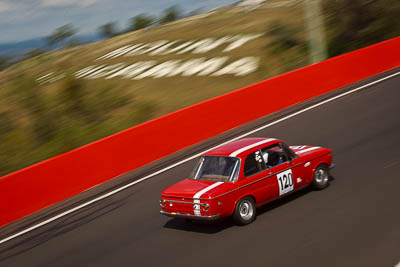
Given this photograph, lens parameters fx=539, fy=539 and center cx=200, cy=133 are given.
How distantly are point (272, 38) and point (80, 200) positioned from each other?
25158 mm

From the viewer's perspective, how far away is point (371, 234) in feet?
26.9

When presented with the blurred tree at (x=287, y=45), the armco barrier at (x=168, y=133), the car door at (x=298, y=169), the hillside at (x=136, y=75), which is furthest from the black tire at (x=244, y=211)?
the blurred tree at (x=287, y=45)

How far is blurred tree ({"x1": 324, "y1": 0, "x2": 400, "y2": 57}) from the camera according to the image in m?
31.7

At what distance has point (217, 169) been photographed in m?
10.0

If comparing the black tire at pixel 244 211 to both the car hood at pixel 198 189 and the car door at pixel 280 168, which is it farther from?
the car door at pixel 280 168

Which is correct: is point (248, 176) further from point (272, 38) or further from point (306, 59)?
point (272, 38)

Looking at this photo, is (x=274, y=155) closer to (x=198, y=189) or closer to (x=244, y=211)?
(x=244, y=211)

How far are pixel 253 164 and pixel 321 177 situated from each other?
1725 millimetres

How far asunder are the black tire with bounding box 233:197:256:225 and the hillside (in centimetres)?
988

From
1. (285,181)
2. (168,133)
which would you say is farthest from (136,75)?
(285,181)

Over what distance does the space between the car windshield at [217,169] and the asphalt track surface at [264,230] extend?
0.88 metres

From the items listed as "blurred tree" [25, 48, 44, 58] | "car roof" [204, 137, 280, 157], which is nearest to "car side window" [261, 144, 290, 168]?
"car roof" [204, 137, 280, 157]

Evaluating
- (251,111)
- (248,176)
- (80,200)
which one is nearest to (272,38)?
(251,111)

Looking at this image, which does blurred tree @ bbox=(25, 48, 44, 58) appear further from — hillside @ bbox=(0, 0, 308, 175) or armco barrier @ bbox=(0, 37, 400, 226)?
armco barrier @ bbox=(0, 37, 400, 226)
